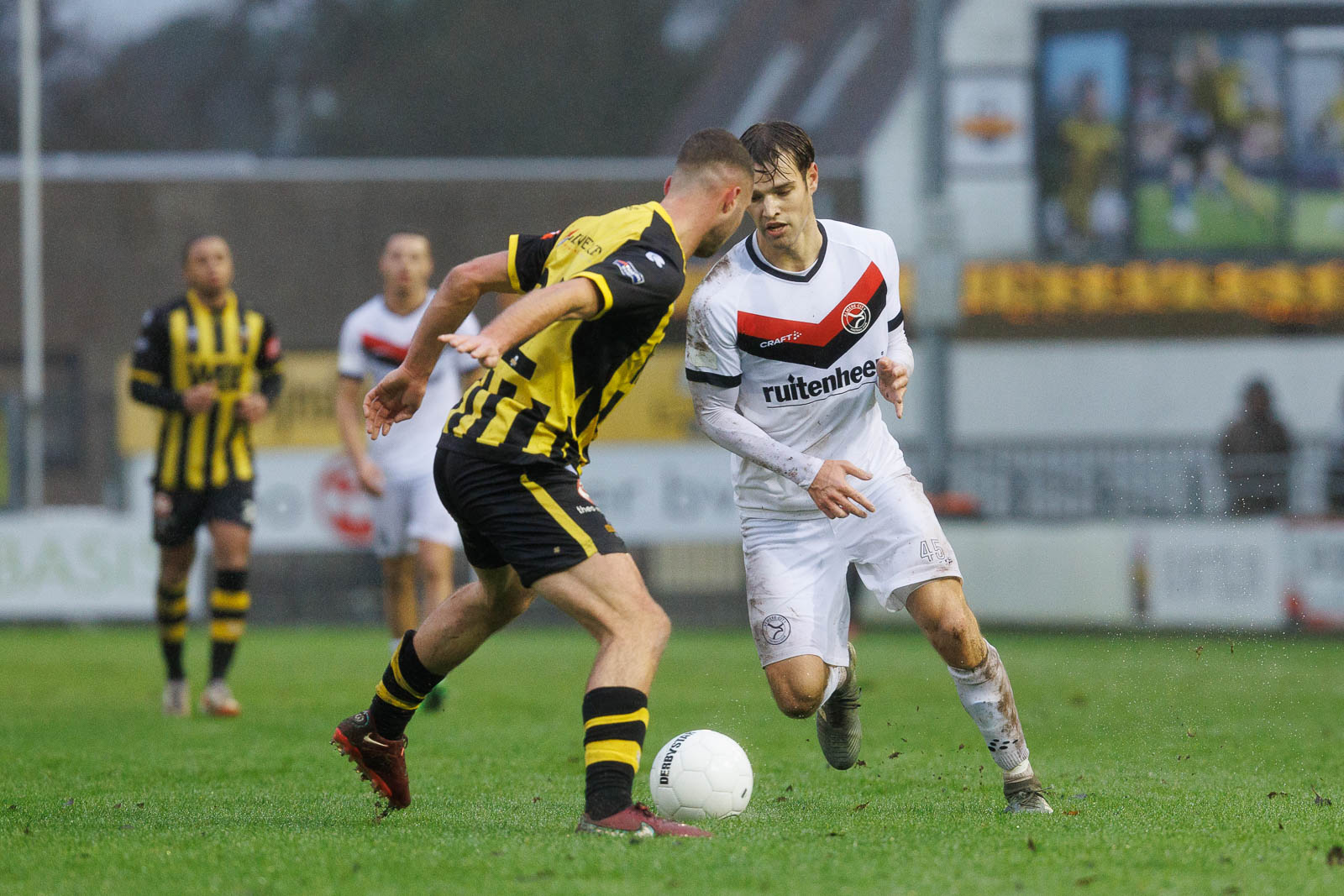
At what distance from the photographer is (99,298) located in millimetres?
25297

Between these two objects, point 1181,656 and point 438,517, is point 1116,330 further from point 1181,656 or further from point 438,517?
point 438,517

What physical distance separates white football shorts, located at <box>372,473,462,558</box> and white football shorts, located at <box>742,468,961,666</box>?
11.3 ft

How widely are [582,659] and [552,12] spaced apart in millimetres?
37465

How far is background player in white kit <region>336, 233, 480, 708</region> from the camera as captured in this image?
9219 mm

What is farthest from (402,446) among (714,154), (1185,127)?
(1185,127)

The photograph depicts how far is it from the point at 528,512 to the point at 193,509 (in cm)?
483

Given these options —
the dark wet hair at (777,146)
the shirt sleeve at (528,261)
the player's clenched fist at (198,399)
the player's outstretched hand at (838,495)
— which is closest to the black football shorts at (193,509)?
the player's clenched fist at (198,399)

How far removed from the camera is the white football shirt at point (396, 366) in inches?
365

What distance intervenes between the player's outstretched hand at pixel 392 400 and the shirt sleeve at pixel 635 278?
2.29 ft

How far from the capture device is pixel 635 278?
4684 mm

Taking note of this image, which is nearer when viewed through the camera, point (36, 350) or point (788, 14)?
Result: point (36, 350)

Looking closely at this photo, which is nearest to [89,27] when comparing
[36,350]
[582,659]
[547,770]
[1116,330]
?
[36,350]

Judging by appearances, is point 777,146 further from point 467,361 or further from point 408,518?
point 408,518

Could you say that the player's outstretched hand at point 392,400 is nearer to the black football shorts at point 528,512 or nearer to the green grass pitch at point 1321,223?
the black football shorts at point 528,512
